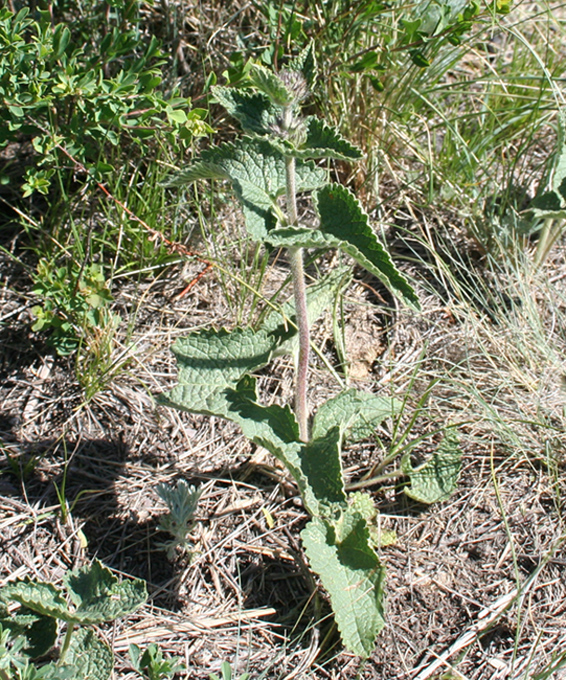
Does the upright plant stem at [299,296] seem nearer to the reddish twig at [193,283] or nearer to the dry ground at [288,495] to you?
the dry ground at [288,495]

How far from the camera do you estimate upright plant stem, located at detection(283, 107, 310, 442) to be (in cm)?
156

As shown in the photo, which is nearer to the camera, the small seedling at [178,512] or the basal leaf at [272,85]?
the basal leaf at [272,85]

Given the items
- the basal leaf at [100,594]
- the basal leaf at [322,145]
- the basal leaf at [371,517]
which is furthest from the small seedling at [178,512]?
the basal leaf at [322,145]

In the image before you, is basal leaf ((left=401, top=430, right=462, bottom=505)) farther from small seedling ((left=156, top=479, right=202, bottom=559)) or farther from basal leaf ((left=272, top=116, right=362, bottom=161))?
basal leaf ((left=272, top=116, right=362, bottom=161))

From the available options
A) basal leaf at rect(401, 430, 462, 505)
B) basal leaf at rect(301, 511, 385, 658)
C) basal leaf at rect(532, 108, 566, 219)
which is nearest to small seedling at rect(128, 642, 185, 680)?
basal leaf at rect(301, 511, 385, 658)

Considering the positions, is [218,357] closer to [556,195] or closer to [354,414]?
[354,414]

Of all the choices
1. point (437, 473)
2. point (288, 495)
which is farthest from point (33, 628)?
point (437, 473)

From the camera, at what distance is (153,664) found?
1.49 metres

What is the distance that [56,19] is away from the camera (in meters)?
2.39

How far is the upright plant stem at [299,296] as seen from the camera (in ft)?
5.11

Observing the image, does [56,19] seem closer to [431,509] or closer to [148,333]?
[148,333]

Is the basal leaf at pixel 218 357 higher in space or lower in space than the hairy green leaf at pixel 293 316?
lower

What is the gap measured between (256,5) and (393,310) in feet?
3.96

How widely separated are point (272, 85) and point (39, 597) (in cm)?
126
